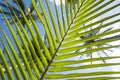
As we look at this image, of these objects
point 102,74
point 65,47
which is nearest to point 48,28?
point 65,47

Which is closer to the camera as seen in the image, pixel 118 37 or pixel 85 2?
pixel 118 37

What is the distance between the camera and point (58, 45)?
1400mm

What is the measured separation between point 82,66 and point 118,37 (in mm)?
208

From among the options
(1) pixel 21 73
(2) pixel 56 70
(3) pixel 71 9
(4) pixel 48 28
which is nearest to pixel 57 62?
(2) pixel 56 70

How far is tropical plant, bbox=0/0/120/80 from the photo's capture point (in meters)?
1.11

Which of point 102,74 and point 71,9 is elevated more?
point 71,9

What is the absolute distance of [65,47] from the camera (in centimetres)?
143

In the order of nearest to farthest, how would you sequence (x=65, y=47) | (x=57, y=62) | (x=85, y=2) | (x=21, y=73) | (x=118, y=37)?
(x=21, y=73), (x=118, y=37), (x=57, y=62), (x=65, y=47), (x=85, y=2)

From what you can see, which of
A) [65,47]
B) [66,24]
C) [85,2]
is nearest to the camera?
[65,47]

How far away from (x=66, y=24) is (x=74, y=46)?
0.74ft

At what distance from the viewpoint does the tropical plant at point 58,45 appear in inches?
43.7

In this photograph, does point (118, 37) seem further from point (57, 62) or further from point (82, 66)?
point (57, 62)

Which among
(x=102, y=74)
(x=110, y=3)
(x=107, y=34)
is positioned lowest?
(x=102, y=74)

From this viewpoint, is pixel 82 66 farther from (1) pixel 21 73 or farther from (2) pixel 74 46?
(1) pixel 21 73
